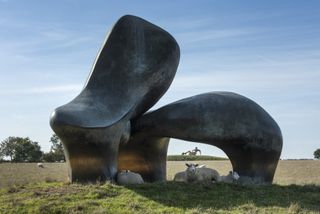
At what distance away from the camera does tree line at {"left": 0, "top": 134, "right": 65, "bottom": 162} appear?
76.4m

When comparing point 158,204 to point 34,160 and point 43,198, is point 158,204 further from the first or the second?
point 34,160

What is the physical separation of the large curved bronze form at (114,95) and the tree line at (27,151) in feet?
180

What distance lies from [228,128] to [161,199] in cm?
590

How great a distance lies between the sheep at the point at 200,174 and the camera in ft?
66.2

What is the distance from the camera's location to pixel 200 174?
2033 cm

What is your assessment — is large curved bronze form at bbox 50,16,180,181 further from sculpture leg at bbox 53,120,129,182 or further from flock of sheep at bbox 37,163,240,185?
flock of sheep at bbox 37,163,240,185

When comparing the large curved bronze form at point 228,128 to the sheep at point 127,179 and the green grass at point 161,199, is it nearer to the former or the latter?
the green grass at point 161,199

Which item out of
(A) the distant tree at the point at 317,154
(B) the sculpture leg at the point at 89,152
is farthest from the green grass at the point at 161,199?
(A) the distant tree at the point at 317,154

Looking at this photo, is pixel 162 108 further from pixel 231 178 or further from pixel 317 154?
pixel 317 154

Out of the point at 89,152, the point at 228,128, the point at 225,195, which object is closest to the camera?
the point at 225,195

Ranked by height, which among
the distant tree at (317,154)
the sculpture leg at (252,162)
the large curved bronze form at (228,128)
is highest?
the distant tree at (317,154)

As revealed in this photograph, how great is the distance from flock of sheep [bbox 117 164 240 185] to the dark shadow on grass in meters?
1.14

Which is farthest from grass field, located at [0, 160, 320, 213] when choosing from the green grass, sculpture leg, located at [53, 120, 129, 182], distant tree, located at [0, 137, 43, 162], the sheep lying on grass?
distant tree, located at [0, 137, 43, 162]

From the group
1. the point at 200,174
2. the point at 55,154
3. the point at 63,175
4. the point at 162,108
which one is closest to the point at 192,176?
the point at 200,174
